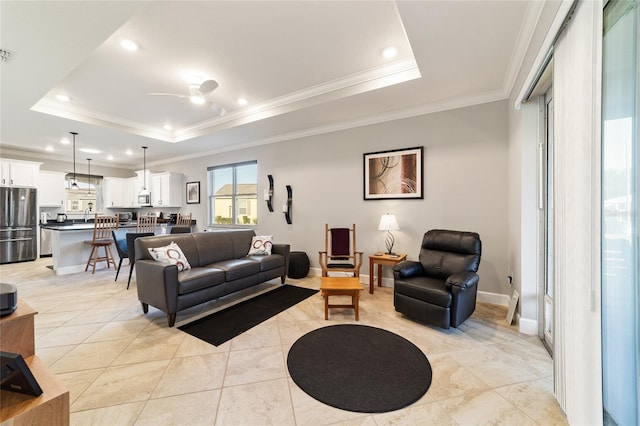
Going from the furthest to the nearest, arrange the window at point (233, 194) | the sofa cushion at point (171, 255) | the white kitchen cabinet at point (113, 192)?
1. the white kitchen cabinet at point (113, 192)
2. the window at point (233, 194)
3. the sofa cushion at point (171, 255)

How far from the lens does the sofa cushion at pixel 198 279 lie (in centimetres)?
271

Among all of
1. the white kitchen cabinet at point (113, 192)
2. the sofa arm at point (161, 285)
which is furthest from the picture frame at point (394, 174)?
the white kitchen cabinet at point (113, 192)

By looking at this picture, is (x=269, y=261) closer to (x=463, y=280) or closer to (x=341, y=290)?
(x=341, y=290)

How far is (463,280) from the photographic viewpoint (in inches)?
96.1

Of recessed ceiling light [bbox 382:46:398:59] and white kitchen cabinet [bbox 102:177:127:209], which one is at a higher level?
recessed ceiling light [bbox 382:46:398:59]

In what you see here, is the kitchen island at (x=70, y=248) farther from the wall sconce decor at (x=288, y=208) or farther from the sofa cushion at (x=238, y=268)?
the wall sconce decor at (x=288, y=208)

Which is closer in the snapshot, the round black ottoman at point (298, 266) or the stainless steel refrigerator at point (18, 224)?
the round black ottoman at point (298, 266)

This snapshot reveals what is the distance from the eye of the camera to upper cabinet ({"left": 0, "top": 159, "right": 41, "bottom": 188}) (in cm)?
564

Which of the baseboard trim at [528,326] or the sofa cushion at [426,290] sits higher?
the sofa cushion at [426,290]

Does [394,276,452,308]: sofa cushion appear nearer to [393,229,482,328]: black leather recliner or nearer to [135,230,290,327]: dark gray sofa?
[393,229,482,328]: black leather recliner

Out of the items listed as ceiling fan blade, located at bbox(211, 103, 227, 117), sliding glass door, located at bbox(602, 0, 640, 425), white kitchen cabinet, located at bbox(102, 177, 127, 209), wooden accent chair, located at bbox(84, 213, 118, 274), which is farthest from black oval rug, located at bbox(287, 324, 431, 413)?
white kitchen cabinet, located at bbox(102, 177, 127, 209)

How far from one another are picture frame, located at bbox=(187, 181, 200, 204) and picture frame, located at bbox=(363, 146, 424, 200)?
4.71m

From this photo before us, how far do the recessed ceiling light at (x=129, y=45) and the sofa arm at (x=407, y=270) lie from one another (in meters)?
3.69

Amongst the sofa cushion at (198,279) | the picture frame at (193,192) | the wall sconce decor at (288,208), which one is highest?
the picture frame at (193,192)
